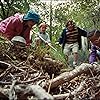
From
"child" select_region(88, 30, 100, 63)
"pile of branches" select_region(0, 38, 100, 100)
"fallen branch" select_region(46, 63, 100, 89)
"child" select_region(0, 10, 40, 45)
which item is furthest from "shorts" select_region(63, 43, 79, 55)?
"fallen branch" select_region(46, 63, 100, 89)

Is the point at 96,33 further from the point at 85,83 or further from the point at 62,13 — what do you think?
the point at 62,13

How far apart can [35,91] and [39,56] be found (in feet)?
5.54

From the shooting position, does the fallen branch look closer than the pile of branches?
No

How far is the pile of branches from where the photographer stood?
2142 mm

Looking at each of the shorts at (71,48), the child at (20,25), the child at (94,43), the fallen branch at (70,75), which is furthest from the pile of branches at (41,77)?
the shorts at (71,48)

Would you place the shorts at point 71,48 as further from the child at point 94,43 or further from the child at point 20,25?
the child at point 20,25

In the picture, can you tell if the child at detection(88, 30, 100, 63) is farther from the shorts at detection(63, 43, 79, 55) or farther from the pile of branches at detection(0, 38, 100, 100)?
the shorts at detection(63, 43, 79, 55)

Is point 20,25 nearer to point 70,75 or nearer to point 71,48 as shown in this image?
point 70,75

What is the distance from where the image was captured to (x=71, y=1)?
808 inches

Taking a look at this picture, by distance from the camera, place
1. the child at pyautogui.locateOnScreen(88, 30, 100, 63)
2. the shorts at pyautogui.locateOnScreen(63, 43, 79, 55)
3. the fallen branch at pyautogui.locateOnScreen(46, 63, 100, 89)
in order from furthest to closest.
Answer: the shorts at pyautogui.locateOnScreen(63, 43, 79, 55) < the child at pyautogui.locateOnScreen(88, 30, 100, 63) < the fallen branch at pyautogui.locateOnScreen(46, 63, 100, 89)

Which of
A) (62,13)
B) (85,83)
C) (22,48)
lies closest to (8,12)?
(62,13)

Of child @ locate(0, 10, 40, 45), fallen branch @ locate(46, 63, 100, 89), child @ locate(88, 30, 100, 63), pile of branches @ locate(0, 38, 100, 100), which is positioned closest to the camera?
pile of branches @ locate(0, 38, 100, 100)

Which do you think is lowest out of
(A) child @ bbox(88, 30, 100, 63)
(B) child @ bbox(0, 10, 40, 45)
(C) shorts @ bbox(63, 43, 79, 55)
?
(C) shorts @ bbox(63, 43, 79, 55)

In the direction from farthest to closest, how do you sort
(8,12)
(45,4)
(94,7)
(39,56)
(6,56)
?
1. (45,4)
2. (94,7)
3. (8,12)
4. (39,56)
5. (6,56)
